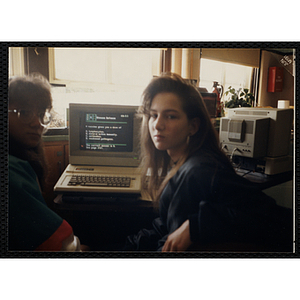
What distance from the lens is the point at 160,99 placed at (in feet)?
4.59

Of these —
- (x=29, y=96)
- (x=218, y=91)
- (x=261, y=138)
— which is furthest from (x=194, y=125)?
(x=29, y=96)

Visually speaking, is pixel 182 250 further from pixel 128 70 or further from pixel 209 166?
pixel 128 70

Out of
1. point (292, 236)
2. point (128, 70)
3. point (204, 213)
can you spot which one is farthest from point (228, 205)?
point (128, 70)

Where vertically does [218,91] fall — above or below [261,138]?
above

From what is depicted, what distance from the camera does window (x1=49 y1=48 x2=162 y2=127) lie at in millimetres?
1422

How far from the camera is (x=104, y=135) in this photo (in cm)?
145

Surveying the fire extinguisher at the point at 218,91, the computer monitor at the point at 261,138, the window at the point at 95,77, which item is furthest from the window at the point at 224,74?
the window at the point at 95,77

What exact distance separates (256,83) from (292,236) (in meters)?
0.84

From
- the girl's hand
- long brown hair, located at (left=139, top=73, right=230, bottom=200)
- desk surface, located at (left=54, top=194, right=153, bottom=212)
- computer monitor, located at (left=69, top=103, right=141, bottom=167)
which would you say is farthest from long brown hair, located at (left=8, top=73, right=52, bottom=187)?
the girl's hand

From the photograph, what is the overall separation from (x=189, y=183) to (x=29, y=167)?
2.67 feet

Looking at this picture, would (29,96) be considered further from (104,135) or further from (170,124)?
(170,124)

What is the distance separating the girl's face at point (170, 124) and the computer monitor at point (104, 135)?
9 centimetres

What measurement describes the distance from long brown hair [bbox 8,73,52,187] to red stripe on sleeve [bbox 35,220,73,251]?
1.17 feet

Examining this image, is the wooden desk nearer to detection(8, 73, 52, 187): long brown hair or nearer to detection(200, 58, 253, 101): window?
detection(8, 73, 52, 187): long brown hair
